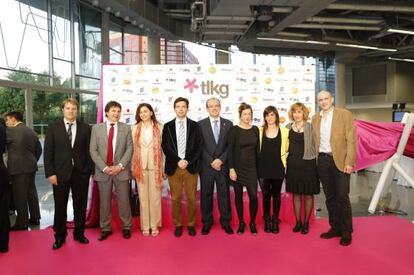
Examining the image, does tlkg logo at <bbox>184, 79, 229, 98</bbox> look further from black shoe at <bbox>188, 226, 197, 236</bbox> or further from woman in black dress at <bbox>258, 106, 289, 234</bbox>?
black shoe at <bbox>188, 226, 197, 236</bbox>

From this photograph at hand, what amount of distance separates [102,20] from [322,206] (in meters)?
6.69

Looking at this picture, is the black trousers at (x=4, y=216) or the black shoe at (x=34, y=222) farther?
the black shoe at (x=34, y=222)

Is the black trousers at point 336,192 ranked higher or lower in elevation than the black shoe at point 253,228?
higher

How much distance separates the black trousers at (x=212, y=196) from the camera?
159 inches

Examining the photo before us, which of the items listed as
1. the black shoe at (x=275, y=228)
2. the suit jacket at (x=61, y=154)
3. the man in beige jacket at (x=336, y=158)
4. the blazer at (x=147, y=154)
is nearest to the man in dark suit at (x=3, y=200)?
the suit jacket at (x=61, y=154)

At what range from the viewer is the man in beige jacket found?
3.61 metres

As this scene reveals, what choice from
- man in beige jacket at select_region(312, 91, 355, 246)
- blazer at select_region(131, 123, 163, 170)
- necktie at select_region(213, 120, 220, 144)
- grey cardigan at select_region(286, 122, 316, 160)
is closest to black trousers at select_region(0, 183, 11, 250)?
blazer at select_region(131, 123, 163, 170)

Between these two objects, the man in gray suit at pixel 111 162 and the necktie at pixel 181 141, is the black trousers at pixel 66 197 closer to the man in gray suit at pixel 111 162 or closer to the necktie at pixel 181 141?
the man in gray suit at pixel 111 162

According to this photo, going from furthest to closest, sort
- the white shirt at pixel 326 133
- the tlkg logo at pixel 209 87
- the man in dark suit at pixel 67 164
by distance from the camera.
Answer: the tlkg logo at pixel 209 87 < the white shirt at pixel 326 133 < the man in dark suit at pixel 67 164

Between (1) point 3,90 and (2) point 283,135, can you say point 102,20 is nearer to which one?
(1) point 3,90

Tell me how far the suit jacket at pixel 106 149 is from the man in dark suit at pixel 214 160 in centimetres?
79

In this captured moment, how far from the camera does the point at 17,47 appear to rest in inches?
254

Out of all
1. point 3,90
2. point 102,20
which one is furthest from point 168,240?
point 102,20

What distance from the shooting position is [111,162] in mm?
3834
